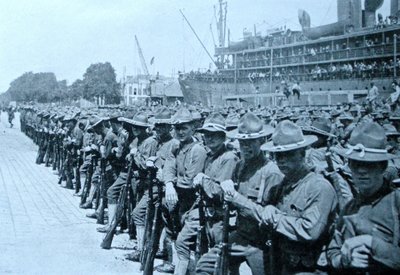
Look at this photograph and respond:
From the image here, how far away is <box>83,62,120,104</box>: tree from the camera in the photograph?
8731 cm

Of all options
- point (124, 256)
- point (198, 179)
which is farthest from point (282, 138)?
point (124, 256)

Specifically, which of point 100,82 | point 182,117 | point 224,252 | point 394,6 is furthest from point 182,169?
point 100,82

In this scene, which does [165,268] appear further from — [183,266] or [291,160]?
[291,160]

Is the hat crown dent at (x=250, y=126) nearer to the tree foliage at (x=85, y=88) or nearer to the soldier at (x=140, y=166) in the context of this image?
the soldier at (x=140, y=166)

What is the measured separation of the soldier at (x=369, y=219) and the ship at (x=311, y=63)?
89.9ft

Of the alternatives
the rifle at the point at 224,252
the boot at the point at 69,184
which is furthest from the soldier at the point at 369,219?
the boot at the point at 69,184

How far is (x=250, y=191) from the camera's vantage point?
15.5 ft

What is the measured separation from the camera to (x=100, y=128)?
11711mm

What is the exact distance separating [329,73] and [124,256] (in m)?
34.5

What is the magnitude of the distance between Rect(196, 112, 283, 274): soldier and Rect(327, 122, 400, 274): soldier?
41.9 inches

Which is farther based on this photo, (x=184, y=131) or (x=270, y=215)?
(x=184, y=131)

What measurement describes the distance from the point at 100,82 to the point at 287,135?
285 ft

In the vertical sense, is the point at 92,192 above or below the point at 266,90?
below

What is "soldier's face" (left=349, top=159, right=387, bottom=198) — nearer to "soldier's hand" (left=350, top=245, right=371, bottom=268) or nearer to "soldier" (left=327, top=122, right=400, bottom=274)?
"soldier" (left=327, top=122, right=400, bottom=274)
